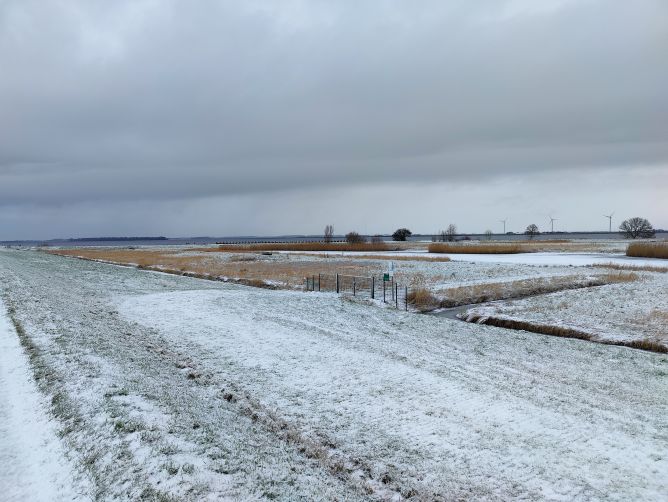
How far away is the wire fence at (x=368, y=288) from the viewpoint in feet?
74.5

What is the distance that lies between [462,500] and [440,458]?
0.90 m

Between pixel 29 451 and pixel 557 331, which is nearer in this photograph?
pixel 29 451

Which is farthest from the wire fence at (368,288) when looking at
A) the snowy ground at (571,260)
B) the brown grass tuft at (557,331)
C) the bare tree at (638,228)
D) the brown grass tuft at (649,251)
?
the bare tree at (638,228)

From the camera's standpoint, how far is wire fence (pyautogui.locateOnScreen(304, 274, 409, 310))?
74.5 feet

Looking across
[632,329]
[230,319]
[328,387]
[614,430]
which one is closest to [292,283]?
[230,319]

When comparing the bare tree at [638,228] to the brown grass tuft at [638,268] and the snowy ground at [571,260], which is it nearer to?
the snowy ground at [571,260]

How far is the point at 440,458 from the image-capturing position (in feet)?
19.5

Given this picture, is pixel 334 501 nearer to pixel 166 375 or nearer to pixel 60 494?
pixel 60 494

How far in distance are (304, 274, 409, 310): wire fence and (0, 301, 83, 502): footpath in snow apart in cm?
1573

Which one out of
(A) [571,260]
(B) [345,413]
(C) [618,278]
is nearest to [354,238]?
(A) [571,260]

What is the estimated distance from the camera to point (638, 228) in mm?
127438

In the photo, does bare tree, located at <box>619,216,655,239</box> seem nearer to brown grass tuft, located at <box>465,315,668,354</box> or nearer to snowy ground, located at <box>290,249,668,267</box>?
snowy ground, located at <box>290,249,668,267</box>

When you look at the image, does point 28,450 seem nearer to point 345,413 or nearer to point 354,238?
point 345,413

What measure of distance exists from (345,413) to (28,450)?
434cm
